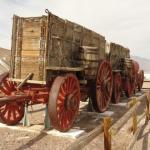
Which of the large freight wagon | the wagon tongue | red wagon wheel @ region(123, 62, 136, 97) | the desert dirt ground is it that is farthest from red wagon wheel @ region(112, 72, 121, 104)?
the wagon tongue

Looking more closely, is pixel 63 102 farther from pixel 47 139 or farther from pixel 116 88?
pixel 116 88

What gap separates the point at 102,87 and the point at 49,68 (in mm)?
3420

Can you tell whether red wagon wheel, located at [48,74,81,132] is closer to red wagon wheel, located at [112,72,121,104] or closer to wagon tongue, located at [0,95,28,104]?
wagon tongue, located at [0,95,28,104]

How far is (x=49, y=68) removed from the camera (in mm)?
7547

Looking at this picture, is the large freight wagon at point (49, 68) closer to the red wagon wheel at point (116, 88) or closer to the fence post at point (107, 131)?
the fence post at point (107, 131)

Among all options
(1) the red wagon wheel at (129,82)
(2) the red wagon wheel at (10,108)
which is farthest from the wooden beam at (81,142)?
(1) the red wagon wheel at (129,82)

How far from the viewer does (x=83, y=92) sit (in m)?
9.80

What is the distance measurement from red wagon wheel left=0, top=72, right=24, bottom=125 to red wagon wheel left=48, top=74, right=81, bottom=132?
160 cm

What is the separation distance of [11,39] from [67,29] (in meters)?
1.48

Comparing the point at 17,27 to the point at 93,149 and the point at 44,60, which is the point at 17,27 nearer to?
the point at 44,60

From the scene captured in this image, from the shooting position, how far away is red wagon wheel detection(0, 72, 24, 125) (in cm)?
844

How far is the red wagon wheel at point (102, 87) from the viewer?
9961 mm

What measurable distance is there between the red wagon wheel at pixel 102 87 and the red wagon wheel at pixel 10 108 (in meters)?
2.42

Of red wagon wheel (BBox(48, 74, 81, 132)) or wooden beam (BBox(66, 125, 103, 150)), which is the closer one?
wooden beam (BBox(66, 125, 103, 150))
